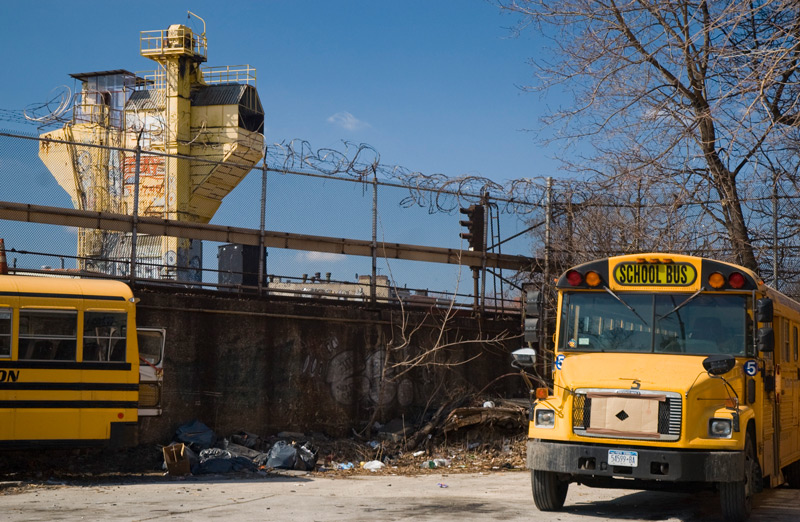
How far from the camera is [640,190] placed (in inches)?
762

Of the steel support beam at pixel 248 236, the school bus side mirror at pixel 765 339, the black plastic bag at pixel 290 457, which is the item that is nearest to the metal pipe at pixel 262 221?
the steel support beam at pixel 248 236

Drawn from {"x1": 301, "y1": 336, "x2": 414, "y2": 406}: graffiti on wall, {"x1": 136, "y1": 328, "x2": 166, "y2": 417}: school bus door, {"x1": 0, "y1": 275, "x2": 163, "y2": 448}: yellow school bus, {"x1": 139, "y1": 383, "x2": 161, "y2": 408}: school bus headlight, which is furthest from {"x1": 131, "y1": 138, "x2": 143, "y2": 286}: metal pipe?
{"x1": 301, "y1": 336, "x2": 414, "y2": 406}: graffiti on wall

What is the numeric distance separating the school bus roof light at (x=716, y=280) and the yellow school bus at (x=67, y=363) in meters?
8.59

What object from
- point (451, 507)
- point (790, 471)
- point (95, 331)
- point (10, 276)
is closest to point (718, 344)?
point (451, 507)

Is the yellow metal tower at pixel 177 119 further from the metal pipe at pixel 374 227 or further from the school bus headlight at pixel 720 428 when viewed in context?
the school bus headlight at pixel 720 428

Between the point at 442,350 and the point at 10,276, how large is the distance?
9155mm

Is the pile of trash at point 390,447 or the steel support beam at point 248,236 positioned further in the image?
the steel support beam at point 248,236

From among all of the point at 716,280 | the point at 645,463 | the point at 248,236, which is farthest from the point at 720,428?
the point at 248,236

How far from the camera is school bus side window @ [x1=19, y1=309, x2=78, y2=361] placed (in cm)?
1334

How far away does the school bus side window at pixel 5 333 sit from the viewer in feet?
43.2

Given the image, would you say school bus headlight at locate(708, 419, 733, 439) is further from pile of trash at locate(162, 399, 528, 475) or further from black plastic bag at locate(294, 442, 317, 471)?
black plastic bag at locate(294, 442, 317, 471)

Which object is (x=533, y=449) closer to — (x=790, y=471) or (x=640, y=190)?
(x=790, y=471)

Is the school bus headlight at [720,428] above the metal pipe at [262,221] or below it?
below

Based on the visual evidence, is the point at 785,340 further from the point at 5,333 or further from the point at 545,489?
the point at 5,333
